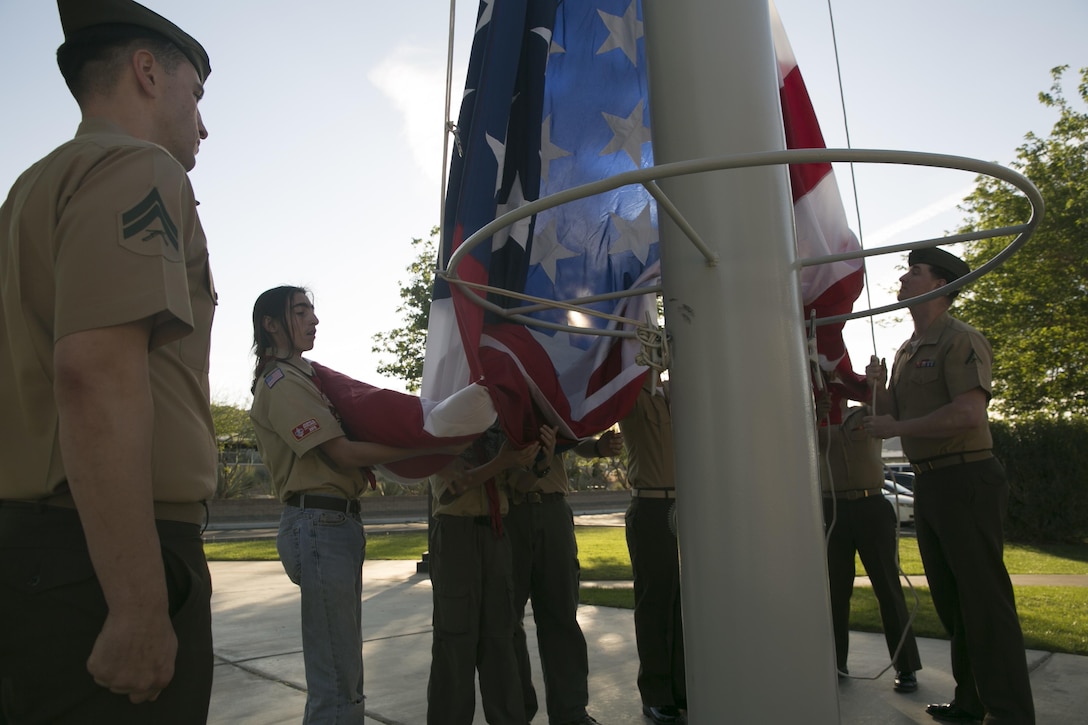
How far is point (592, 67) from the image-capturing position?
9.37 ft

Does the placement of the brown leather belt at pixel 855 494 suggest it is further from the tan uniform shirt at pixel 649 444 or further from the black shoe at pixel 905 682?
the tan uniform shirt at pixel 649 444

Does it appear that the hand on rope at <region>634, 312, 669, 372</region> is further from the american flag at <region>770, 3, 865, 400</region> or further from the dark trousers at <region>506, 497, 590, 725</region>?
the dark trousers at <region>506, 497, 590, 725</region>

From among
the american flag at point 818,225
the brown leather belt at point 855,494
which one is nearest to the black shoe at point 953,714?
the brown leather belt at point 855,494

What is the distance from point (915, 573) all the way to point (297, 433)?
7.87 metres

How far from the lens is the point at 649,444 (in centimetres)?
398

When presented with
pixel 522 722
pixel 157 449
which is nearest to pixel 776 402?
pixel 157 449

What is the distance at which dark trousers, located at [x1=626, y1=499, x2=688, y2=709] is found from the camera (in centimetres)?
363

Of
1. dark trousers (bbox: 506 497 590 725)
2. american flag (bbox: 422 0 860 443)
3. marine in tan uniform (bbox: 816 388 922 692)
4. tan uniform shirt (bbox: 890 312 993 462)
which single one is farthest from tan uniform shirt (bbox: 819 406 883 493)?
american flag (bbox: 422 0 860 443)

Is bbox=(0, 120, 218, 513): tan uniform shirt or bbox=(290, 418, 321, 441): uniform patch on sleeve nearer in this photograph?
bbox=(0, 120, 218, 513): tan uniform shirt

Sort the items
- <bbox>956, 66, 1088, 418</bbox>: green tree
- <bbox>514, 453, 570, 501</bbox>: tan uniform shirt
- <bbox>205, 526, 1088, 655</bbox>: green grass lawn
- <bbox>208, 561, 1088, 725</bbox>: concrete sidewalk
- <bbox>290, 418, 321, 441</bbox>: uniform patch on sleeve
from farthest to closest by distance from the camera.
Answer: <bbox>956, 66, 1088, 418</bbox>: green tree → <bbox>205, 526, 1088, 655</bbox>: green grass lawn → <bbox>514, 453, 570, 501</bbox>: tan uniform shirt → <bbox>208, 561, 1088, 725</bbox>: concrete sidewalk → <bbox>290, 418, 321, 441</bbox>: uniform patch on sleeve

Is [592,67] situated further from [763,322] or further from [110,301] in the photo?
[110,301]

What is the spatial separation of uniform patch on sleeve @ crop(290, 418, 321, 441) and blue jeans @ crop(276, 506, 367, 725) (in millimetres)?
277

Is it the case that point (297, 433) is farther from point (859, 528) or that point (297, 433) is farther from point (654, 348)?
point (859, 528)

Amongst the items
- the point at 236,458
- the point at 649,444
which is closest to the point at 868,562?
the point at 649,444
